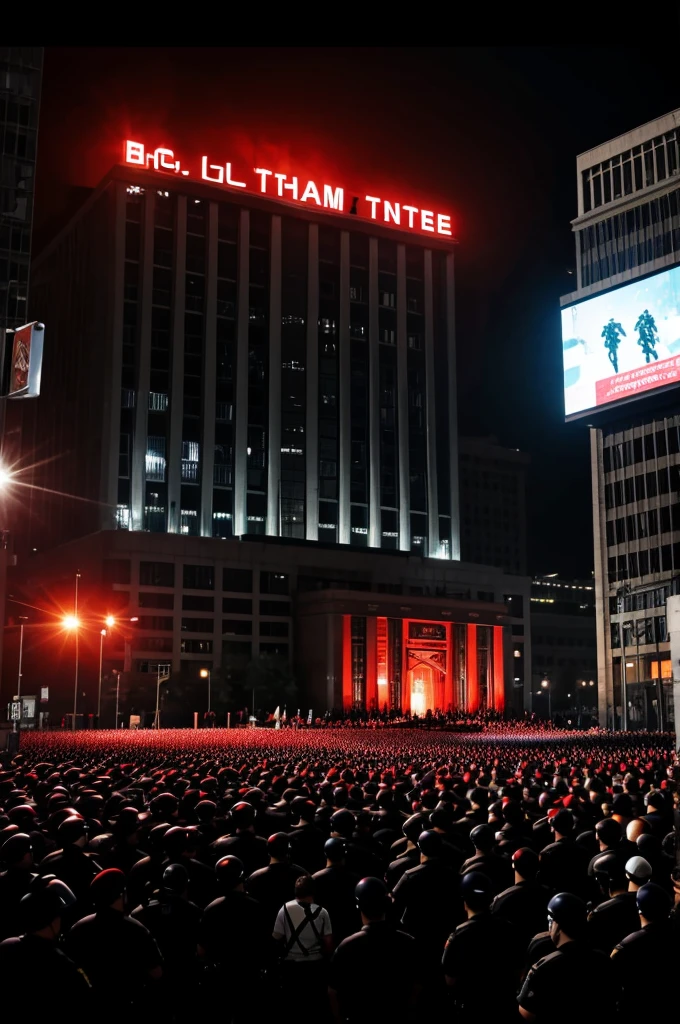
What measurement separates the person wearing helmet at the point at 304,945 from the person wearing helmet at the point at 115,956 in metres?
0.94

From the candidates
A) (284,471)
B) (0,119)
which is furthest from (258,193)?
(0,119)

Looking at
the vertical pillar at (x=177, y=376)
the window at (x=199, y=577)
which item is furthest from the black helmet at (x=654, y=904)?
the vertical pillar at (x=177, y=376)

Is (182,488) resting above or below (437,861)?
above

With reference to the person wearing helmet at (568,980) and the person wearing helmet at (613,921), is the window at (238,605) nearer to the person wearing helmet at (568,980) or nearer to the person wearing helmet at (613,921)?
the person wearing helmet at (613,921)

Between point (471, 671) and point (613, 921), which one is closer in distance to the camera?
point (613, 921)

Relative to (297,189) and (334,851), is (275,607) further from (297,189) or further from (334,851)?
(334,851)

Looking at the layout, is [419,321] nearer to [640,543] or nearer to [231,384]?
[231,384]

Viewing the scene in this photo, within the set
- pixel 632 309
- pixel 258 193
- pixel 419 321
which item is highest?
pixel 258 193

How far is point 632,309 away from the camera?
179ft

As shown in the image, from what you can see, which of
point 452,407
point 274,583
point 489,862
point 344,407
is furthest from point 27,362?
point 452,407

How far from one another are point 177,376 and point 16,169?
170 feet

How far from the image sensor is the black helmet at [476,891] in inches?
285

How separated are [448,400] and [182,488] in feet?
138

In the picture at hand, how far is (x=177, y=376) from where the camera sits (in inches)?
4936
